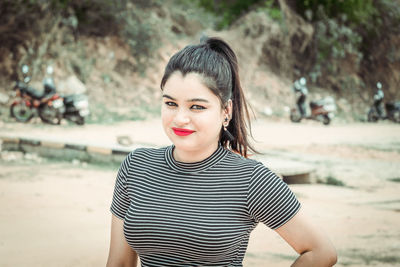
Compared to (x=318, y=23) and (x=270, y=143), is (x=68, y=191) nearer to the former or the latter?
(x=270, y=143)

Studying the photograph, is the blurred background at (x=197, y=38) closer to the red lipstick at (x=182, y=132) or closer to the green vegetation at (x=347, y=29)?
the green vegetation at (x=347, y=29)

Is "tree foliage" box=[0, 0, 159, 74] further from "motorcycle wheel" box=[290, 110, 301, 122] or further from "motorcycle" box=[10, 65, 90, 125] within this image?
"motorcycle wheel" box=[290, 110, 301, 122]

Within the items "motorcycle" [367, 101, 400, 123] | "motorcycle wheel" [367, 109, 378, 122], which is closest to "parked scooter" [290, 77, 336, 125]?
"motorcycle wheel" [367, 109, 378, 122]

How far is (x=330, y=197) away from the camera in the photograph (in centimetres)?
436

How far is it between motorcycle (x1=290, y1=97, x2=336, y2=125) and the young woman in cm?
910

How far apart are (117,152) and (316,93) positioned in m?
9.26

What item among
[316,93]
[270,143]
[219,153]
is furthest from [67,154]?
[316,93]

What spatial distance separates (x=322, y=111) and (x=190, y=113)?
366 inches

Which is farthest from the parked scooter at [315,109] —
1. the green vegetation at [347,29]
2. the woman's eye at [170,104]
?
the woman's eye at [170,104]

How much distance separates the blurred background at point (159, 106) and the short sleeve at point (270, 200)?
0.58 meters

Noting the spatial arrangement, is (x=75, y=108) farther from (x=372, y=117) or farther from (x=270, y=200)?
(x=270, y=200)

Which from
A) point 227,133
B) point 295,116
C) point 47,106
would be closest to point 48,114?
point 47,106

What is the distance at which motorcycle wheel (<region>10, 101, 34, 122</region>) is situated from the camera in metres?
8.02

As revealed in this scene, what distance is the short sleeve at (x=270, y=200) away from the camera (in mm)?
1317
